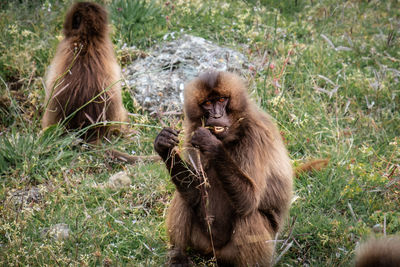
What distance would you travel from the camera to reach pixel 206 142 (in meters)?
3.65

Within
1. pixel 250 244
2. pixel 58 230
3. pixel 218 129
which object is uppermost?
pixel 218 129

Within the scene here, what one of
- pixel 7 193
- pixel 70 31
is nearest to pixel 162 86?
pixel 70 31

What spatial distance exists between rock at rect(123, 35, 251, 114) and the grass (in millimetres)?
213

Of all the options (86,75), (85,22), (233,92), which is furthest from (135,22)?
(233,92)

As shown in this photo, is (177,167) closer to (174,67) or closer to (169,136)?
(169,136)

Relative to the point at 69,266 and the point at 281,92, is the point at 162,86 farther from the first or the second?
the point at 69,266

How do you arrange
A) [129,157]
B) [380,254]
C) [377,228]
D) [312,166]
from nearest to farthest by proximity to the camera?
[380,254]
[377,228]
[312,166]
[129,157]

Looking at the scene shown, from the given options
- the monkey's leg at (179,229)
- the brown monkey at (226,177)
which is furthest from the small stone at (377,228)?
the monkey's leg at (179,229)

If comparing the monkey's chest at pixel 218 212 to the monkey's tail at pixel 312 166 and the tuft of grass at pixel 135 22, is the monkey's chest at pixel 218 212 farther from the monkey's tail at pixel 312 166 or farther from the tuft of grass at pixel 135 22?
the tuft of grass at pixel 135 22

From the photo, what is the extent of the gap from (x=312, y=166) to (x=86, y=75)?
288 centimetres

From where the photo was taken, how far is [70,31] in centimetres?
628

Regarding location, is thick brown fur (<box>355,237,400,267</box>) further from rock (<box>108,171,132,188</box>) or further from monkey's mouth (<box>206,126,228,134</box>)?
rock (<box>108,171,132,188</box>)

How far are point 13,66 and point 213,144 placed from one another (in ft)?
14.7

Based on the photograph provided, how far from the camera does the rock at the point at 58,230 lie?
4125 millimetres
